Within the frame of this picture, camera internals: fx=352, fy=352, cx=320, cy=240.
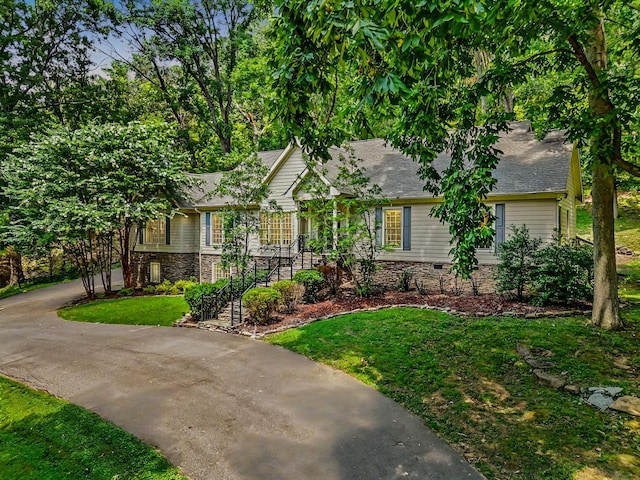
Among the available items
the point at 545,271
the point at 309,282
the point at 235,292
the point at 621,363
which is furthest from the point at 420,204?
the point at 621,363

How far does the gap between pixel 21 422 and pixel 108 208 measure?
1111 centimetres

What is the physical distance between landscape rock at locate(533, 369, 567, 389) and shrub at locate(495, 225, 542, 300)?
5.48 meters

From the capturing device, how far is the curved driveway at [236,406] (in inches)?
171

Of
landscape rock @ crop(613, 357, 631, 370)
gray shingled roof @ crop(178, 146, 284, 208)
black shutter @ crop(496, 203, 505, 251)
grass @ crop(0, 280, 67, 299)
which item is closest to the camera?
landscape rock @ crop(613, 357, 631, 370)

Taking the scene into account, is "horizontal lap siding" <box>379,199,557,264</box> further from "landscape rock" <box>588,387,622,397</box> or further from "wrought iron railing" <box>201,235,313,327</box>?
"landscape rock" <box>588,387,622,397</box>

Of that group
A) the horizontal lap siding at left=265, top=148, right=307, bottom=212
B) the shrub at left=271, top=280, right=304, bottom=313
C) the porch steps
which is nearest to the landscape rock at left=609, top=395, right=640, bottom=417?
the shrub at left=271, top=280, right=304, bottom=313

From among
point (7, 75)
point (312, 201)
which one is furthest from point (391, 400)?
point (7, 75)

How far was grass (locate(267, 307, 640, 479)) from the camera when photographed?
4.28 meters

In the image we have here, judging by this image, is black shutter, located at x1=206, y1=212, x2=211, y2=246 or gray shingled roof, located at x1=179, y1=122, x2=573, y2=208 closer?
gray shingled roof, located at x1=179, y1=122, x2=573, y2=208

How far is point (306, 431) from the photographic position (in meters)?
5.11

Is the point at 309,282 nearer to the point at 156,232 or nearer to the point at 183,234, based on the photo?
the point at 183,234

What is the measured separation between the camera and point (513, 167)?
13.9 meters

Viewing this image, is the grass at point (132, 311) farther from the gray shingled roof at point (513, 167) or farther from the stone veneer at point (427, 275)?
the gray shingled roof at point (513, 167)

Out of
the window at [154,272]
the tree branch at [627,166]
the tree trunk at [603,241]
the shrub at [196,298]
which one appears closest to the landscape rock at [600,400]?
the tree trunk at [603,241]
